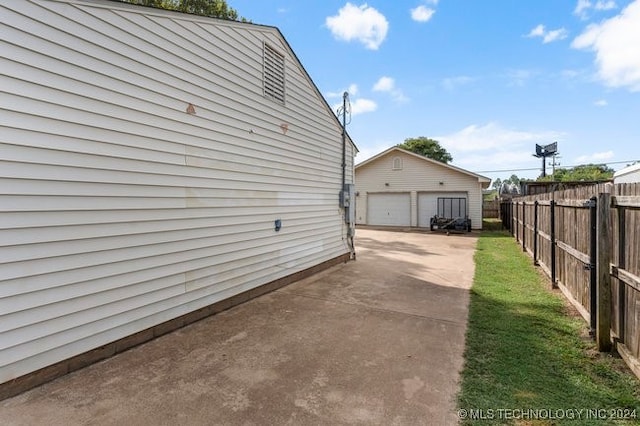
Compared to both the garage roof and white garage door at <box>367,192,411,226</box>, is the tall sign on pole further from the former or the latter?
white garage door at <box>367,192,411,226</box>

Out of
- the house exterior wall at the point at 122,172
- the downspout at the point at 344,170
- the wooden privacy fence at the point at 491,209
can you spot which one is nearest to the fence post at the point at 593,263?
the house exterior wall at the point at 122,172

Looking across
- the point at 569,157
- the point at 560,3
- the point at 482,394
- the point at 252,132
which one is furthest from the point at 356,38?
the point at 569,157

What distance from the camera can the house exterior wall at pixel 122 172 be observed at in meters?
2.59

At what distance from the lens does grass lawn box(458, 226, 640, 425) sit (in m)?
2.23

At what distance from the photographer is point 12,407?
2.37 metres

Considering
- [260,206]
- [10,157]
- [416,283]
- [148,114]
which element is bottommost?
[416,283]

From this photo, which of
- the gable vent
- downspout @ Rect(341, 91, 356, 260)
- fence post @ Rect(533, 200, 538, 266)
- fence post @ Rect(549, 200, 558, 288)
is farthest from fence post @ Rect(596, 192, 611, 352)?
downspout @ Rect(341, 91, 356, 260)

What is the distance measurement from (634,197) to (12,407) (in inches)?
204

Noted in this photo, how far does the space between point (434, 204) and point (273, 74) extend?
14501 millimetres

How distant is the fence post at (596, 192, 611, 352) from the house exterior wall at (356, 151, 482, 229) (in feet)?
49.2

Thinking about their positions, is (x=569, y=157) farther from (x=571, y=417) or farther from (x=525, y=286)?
(x=571, y=417)

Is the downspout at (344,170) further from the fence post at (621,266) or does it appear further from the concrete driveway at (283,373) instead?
the fence post at (621,266)

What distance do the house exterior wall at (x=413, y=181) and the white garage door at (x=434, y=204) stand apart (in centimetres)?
11

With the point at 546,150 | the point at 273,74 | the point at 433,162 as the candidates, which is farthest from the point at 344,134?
the point at 546,150
